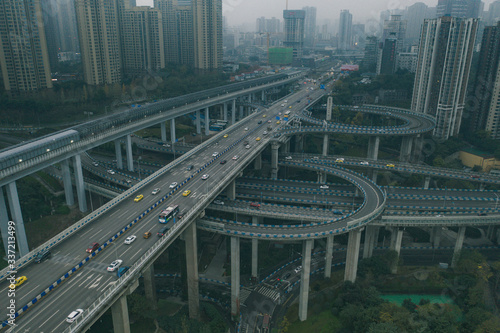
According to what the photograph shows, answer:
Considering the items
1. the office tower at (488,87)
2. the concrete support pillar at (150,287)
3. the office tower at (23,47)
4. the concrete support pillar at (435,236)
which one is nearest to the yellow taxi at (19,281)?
the concrete support pillar at (150,287)

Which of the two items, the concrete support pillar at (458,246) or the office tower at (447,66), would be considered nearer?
the concrete support pillar at (458,246)

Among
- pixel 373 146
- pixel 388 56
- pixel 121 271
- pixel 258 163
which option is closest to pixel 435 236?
pixel 373 146

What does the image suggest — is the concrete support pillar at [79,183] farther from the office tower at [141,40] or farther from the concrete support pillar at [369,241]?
the office tower at [141,40]

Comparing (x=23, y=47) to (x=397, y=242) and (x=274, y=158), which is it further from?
(x=397, y=242)

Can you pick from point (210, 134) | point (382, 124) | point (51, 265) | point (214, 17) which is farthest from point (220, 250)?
point (214, 17)

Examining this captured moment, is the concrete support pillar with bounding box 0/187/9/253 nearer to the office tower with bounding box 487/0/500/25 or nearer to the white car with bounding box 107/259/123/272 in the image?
the white car with bounding box 107/259/123/272

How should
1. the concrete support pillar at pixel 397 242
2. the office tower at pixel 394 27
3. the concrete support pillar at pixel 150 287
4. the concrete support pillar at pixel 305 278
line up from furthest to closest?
the office tower at pixel 394 27 → the concrete support pillar at pixel 397 242 → the concrete support pillar at pixel 150 287 → the concrete support pillar at pixel 305 278

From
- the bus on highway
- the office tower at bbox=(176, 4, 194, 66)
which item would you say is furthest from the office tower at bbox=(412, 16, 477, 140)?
the office tower at bbox=(176, 4, 194, 66)
